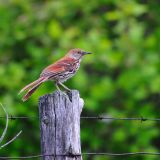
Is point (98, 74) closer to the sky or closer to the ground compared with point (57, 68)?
closer to the sky

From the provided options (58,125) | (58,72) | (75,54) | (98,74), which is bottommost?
(58,125)

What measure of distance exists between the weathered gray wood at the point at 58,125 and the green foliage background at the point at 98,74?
17.4ft

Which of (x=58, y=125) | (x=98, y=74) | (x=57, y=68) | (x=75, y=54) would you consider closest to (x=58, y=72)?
(x=57, y=68)

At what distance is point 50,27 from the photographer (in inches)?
514

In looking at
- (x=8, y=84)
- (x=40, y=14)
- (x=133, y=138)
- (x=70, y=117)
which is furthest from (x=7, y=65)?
(x=70, y=117)

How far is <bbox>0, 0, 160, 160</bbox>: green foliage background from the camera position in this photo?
40.5 ft

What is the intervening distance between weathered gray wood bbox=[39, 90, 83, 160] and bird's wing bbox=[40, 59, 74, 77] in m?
1.32

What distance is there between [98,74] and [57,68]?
5137mm

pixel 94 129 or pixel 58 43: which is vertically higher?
pixel 58 43

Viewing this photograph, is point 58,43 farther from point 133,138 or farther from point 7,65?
point 133,138

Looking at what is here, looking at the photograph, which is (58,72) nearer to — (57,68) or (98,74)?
(57,68)

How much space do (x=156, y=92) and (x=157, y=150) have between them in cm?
97

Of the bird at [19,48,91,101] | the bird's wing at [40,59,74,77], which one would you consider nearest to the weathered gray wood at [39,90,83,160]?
the bird at [19,48,91,101]

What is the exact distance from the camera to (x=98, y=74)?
42.3 feet
